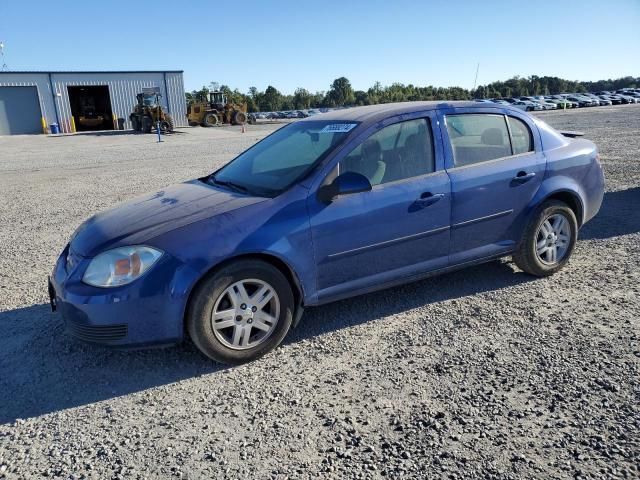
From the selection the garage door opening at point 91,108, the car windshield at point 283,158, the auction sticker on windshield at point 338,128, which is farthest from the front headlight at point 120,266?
the garage door opening at point 91,108

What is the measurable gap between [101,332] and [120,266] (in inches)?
16.6

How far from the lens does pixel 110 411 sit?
2957mm

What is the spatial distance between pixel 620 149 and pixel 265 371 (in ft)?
45.3

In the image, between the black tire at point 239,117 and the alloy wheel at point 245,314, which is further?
the black tire at point 239,117

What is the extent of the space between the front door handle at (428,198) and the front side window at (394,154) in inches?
7.2

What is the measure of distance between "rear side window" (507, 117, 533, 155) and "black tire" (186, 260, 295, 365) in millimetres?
2457

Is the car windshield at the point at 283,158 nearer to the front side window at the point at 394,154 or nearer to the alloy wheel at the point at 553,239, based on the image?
the front side window at the point at 394,154

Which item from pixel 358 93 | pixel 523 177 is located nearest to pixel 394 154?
pixel 523 177

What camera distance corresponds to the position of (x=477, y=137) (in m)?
4.36

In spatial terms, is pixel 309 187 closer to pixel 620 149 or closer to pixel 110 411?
pixel 110 411

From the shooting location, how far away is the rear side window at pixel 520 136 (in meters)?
4.52

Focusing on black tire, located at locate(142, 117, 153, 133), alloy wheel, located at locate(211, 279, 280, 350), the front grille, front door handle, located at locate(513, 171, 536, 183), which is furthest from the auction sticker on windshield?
black tire, located at locate(142, 117, 153, 133)

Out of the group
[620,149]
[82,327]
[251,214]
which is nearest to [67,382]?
[82,327]

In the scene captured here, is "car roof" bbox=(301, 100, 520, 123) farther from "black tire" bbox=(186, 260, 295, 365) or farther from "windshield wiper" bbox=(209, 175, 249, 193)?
"black tire" bbox=(186, 260, 295, 365)
